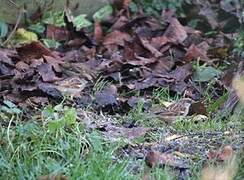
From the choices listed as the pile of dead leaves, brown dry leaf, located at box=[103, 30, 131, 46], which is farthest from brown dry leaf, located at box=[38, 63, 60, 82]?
brown dry leaf, located at box=[103, 30, 131, 46]

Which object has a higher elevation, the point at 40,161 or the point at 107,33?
the point at 40,161

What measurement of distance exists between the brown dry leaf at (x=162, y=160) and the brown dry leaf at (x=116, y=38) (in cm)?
200

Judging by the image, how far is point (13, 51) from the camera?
4.44 meters

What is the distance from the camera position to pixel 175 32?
5.07m

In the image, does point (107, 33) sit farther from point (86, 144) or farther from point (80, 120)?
point (86, 144)

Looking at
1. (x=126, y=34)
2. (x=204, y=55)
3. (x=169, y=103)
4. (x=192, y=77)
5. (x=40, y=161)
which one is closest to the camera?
(x=40, y=161)

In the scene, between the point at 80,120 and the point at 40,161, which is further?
the point at 80,120

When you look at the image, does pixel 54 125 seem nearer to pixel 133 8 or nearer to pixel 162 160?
pixel 162 160

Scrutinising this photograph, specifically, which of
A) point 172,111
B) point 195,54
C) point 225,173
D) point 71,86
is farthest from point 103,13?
point 225,173

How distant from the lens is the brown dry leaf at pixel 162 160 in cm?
285

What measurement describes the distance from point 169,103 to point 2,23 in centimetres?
140

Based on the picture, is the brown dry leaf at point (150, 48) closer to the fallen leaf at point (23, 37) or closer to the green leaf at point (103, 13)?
the green leaf at point (103, 13)

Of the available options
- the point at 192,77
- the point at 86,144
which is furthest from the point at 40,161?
the point at 192,77

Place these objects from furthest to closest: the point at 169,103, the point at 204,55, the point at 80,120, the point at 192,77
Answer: the point at 204,55 < the point at 192,77 < the point at 169,103 < the point at 80,120
